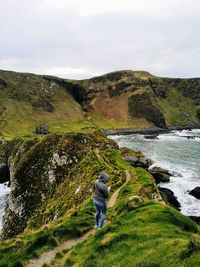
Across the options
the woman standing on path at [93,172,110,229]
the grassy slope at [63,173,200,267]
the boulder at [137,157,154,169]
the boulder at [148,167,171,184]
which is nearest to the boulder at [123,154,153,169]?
the boulder at [137,157,154,169]

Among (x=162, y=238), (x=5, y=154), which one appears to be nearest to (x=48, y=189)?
(x=162, y=238)

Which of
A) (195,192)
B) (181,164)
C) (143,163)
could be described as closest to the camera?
(195,192)

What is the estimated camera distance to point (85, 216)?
28016mm

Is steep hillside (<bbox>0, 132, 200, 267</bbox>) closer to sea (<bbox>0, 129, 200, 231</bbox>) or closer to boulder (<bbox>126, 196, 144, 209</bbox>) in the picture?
boulder (<bbox>126, 196, 144, 209</bbox>)

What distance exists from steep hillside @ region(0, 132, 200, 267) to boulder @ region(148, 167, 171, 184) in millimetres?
24430

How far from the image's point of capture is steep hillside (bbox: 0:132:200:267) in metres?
17.9

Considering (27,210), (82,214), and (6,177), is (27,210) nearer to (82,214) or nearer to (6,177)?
(82,214)

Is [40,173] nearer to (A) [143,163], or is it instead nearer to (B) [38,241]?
(A) [143,163]

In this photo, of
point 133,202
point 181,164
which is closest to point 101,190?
point 133,202

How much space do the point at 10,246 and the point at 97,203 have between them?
548cm

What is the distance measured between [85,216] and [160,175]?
59462mm

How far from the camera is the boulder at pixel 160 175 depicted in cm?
8404

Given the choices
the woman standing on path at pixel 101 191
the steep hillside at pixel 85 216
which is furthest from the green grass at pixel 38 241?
the woman standing on path at pixel 101 191

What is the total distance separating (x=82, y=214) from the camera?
28672mm
